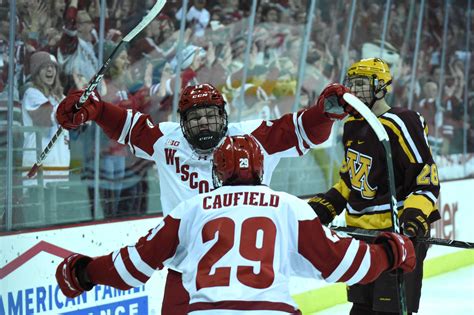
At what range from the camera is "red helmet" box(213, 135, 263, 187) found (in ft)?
7.83

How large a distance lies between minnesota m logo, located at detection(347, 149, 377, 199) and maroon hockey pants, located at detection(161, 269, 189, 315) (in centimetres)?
87

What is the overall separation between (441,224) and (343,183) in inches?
138

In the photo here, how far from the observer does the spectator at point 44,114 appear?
4.66 metres

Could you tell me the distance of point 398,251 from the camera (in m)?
2.50

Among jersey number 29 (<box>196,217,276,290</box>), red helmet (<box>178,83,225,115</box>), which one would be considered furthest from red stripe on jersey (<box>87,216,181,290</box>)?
red helmet (<box>178,83,225,115</box>)

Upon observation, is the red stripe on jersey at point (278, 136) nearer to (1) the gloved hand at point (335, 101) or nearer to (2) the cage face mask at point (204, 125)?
(1) the gloved hand at point (335, 101)

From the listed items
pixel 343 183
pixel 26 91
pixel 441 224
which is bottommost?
pixel 441 224

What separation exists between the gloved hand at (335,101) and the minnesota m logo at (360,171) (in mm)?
419

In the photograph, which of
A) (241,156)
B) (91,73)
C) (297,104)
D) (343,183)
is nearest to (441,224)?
(297,104)

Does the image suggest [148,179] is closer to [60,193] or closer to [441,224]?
[60,193]

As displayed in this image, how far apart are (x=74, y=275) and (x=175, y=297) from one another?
21.7 inches

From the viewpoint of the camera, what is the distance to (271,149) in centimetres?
329

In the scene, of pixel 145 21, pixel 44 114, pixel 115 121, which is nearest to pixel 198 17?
pixel 44 114

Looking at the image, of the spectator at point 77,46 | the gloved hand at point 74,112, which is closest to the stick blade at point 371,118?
the gloved hand at point 74,112
